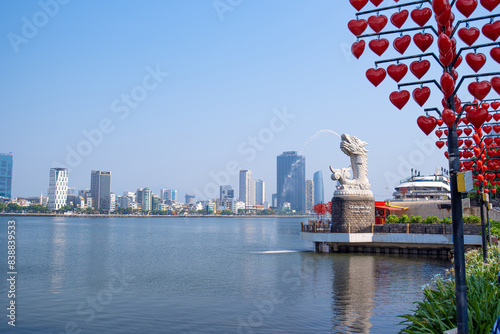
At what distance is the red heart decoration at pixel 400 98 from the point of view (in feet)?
27.2

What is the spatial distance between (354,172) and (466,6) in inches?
1455

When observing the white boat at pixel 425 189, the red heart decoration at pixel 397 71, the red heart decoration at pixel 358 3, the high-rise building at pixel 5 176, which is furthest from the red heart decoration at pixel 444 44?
the high-rise building at pixel 5 176

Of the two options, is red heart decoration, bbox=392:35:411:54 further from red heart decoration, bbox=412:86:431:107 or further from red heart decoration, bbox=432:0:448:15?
red heart decoration, bbox=432:0:448:15

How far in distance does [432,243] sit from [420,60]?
33.7 meters

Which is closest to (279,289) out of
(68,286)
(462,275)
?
(68,286)

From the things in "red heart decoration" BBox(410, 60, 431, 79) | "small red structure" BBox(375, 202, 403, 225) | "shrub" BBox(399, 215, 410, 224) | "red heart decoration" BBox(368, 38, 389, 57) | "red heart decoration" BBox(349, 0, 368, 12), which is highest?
"red heart decoration" BBox(349, 0, 368, 12)

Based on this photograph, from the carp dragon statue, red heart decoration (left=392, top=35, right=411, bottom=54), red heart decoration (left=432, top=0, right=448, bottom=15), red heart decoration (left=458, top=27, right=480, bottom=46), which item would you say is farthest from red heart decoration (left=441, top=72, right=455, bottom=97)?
the carp dragon statue

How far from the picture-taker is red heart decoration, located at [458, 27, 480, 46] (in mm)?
7621

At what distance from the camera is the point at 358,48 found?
8.29 meters

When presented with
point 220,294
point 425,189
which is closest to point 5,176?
point 425,189

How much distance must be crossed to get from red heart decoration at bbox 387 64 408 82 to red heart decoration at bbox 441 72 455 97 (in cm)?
92

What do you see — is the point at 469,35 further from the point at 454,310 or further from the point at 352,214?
the point at 352,214

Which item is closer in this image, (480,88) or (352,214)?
(480,88)

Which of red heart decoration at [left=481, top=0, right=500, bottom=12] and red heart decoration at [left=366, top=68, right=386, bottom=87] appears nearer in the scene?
red heart decoration at [left=481, top=0, right=500, bottom=12]
